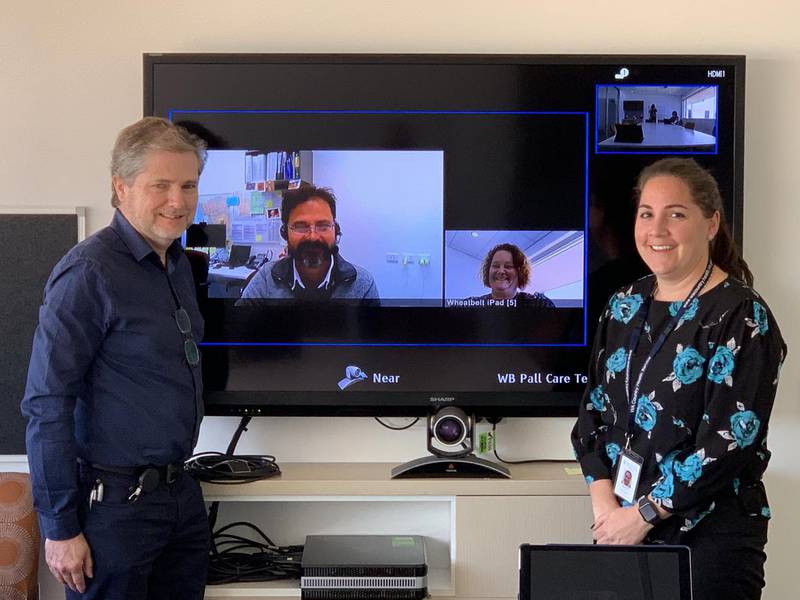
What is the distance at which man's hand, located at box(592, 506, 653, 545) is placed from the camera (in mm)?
2160

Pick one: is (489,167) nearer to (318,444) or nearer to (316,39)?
(316,39)

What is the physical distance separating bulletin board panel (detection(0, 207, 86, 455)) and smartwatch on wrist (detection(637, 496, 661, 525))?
1.97 meters

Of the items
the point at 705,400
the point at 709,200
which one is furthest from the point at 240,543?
the point at 709,200

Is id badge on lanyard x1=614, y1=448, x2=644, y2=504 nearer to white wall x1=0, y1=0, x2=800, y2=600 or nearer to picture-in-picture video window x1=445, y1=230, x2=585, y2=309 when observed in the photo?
picture-in-picture video window x1=445, y1=230, x2=585, y2=309

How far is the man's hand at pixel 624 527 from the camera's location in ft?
7.09

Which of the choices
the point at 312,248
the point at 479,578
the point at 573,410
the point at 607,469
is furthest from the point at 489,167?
the point at 479,578

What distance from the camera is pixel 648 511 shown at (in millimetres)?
2143

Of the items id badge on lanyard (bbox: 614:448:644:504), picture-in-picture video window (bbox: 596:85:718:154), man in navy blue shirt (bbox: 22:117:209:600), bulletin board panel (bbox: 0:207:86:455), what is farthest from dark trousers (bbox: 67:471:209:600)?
picture-in-picture video window (bbox: 596:85:718:154)

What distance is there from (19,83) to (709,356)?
233 centimetres

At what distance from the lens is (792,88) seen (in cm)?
300

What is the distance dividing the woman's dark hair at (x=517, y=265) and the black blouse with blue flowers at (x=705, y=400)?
2.19ft

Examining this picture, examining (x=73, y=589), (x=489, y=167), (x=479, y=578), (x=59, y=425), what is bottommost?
(x=479, y=578)

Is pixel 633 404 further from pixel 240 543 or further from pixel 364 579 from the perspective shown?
pixel 240 543

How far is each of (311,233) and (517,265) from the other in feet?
2.18
